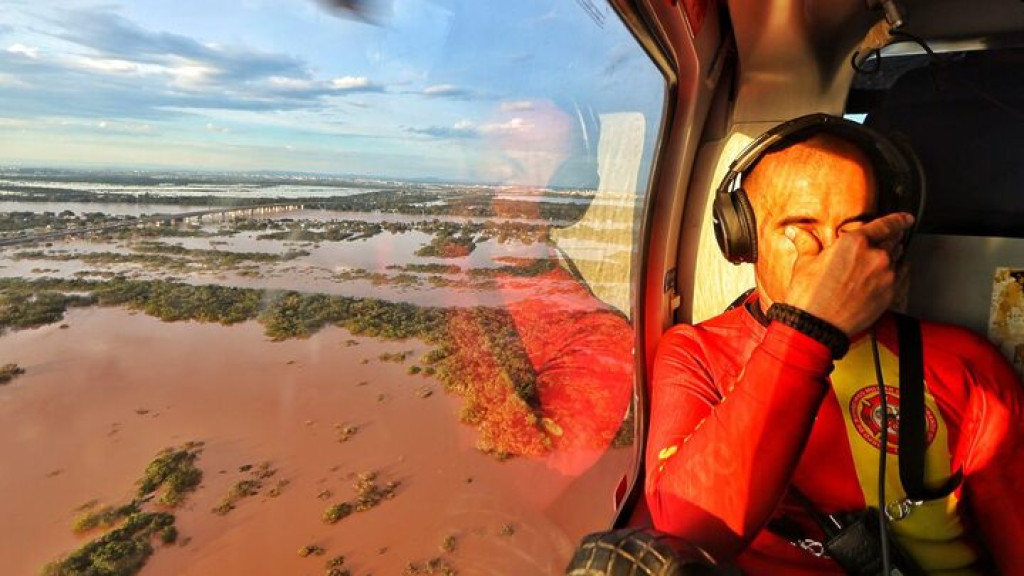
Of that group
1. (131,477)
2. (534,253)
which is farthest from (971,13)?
(131,477)

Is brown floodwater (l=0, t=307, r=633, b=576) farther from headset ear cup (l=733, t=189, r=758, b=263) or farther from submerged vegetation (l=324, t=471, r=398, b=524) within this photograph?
headset ear cup (l=733, t=189, r=758, b=263)

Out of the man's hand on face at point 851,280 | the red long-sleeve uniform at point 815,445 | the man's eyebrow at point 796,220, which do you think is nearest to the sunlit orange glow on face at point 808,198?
the man's eyebrow at point 796,220

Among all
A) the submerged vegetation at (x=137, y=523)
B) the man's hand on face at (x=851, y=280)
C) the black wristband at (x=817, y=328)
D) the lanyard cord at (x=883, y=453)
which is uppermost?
the man's hand on face at (x=851, y=280)

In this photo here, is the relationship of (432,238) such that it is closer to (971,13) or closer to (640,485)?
(640,485)

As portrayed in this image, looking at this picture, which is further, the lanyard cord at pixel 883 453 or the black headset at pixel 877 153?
the black headset at pixel 877 153

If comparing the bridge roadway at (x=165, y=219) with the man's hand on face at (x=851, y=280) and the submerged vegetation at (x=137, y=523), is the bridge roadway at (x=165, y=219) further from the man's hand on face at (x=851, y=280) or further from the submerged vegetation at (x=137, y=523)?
the man's hand on face at (x=851, y=280)

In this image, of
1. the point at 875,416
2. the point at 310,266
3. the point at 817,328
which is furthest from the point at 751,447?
the point at 310,266

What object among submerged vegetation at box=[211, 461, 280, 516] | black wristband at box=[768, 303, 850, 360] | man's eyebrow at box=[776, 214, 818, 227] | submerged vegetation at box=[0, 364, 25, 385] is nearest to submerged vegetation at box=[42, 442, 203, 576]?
submerged vegetation at box=[211, 461, 280, 516]

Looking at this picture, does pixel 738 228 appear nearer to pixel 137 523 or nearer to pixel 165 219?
pixel 165 219
